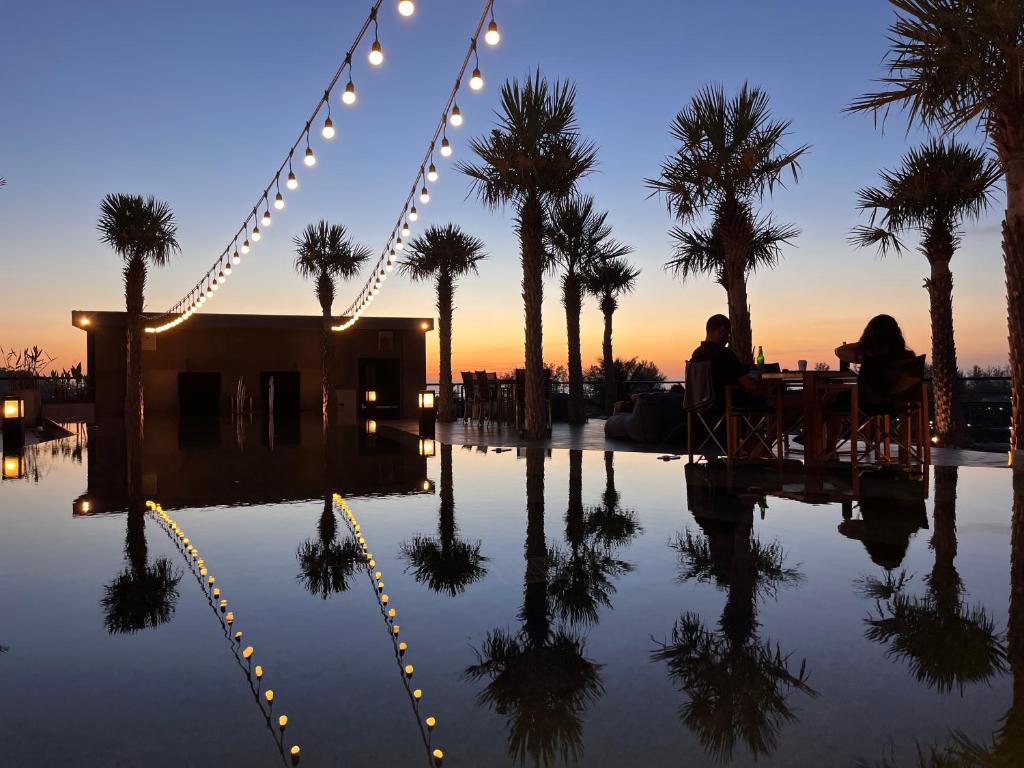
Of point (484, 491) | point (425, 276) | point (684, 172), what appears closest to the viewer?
point (484, 491)

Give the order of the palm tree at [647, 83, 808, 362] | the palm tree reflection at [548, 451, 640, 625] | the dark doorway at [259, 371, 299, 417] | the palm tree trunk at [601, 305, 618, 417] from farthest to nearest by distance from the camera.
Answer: the dark doorway at [259, 371, 299, 417] < the palm tree trunk at [601, 305, 618, 417] < the palm tree at [647, 83, 808, 362] < the palm tree reflection at [548, 451, 640, 625]

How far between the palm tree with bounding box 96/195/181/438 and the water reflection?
628 inches

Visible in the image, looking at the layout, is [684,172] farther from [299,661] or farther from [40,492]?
[299,661]

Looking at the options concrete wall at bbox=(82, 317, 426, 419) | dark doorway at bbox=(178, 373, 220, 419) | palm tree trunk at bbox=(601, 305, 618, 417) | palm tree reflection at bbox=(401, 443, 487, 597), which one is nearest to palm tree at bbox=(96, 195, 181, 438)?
concrete wall at bbox=(82, 317, 426, 419)

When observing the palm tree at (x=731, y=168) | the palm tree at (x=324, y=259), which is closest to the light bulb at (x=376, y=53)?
the palm tree at (x=731, y=168)

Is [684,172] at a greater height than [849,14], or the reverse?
[849,14]

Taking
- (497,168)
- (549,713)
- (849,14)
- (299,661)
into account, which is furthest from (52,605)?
(849,14)

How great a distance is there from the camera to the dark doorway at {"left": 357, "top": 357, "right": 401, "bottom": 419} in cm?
2216

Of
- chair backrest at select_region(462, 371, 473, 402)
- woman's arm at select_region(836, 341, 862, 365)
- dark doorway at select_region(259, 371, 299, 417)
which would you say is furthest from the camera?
dark doorway at select_region(259, 371, 299, 417)

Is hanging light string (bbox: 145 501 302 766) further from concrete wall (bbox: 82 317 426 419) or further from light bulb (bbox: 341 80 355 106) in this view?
concrete wall (bbox: 82 317 426 419)

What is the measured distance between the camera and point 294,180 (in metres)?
8.59

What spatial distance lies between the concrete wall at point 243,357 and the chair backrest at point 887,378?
55.1 ft

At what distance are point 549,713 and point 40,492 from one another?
540 cm

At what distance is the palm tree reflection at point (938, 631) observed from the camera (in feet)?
6.27
